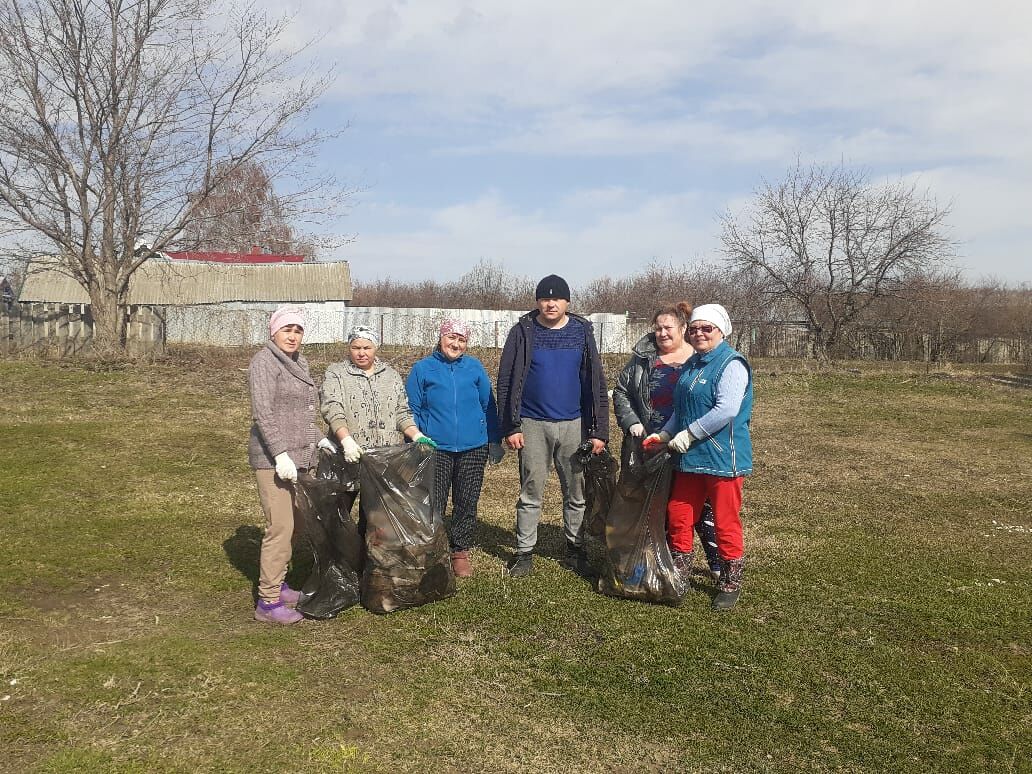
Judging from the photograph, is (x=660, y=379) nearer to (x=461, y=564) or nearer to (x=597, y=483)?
(x=597, y=483)

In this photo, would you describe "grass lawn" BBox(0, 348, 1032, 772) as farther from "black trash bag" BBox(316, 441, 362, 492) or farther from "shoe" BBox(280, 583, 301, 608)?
"black trash bag" BBox(316, 441, 362, 492)

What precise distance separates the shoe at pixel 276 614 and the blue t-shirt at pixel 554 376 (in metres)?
1.70

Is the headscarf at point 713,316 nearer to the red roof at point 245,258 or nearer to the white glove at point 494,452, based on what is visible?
the white glove at point 494,452

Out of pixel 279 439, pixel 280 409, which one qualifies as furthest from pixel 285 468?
pixel 280 409

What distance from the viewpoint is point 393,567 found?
430 cm

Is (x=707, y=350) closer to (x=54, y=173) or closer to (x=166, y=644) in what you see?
(x=166, y=644)

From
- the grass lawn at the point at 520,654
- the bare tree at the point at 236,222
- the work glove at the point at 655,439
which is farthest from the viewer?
the bare tree at the point at 236,222

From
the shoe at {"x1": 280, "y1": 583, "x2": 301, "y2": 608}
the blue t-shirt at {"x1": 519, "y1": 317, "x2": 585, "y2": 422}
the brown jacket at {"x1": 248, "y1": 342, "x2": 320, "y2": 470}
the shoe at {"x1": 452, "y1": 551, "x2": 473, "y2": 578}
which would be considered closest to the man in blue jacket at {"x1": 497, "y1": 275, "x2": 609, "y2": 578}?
the blue t-shirt at {"x1": 519, "y1": 317, "x2": 585, "y2": 422}

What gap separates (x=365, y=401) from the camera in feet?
15.0

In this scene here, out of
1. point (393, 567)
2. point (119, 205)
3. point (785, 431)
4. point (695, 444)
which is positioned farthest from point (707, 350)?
point (119, 205)

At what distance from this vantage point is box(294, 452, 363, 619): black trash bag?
421 cm

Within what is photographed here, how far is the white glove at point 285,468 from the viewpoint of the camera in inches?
159

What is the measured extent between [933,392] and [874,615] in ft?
39.5

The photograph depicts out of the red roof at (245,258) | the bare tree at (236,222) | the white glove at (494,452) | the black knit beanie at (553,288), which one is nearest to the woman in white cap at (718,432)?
the black knit beanie at (553,288)
